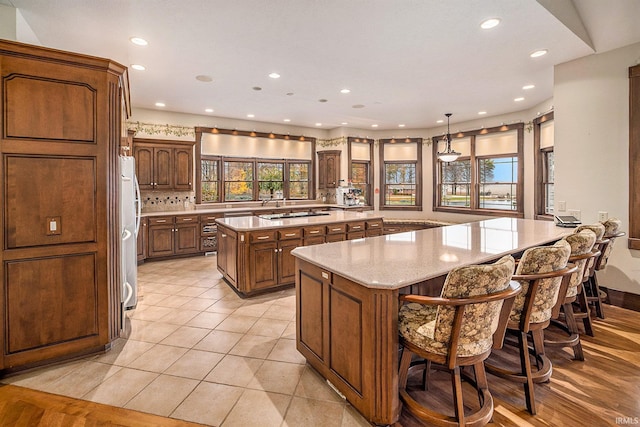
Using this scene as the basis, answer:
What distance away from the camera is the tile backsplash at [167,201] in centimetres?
648

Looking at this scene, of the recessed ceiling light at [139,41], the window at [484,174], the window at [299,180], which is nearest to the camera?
the recessed ceiling light at [139,41]

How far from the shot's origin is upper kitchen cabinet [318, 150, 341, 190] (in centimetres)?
820

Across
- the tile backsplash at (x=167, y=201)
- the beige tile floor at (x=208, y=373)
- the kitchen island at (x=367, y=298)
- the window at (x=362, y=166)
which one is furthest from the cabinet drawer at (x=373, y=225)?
the tile backsplash at (x=167, y=201)

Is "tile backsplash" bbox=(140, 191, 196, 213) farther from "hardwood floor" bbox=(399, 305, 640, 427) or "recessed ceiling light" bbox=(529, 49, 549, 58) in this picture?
"recessed ceiling light" bbox=(529, 49, 549, 58)

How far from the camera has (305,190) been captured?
8547 mm

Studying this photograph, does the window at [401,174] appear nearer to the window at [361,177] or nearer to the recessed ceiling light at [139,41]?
the window at [361,177]

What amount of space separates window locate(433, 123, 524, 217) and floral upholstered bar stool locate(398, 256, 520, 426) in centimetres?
597

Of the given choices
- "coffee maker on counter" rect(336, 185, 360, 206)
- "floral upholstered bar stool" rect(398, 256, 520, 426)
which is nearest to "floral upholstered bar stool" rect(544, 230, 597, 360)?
"floral upholstered bar stool" rect(398, 256, 520, 426)

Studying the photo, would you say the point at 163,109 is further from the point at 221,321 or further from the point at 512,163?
the point at 512,163

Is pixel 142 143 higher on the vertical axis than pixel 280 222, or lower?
higher

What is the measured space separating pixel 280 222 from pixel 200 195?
334cm

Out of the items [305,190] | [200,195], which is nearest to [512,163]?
[305,190]

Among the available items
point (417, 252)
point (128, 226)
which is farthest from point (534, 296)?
point (128, 226)

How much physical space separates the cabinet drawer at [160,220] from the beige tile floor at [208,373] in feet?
8.23
